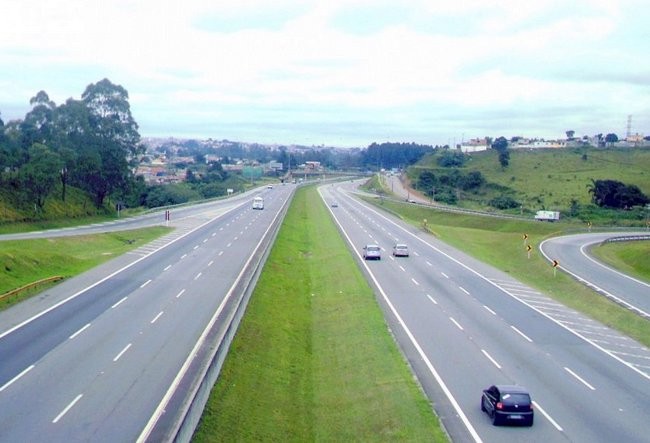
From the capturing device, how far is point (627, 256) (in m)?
65.4

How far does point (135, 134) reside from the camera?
89.3 meters

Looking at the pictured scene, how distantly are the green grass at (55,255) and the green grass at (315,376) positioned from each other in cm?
1060

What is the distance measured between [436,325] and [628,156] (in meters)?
154

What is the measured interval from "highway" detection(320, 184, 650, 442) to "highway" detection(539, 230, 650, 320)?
12.3ft

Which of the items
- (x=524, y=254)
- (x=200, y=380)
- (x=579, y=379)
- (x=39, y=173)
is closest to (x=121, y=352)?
(x=200, y=380)

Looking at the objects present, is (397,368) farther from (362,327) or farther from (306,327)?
(306,327)

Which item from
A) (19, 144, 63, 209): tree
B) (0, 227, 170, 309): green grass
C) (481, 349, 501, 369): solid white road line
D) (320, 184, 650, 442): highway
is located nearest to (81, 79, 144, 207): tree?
(19, 144, 63, 209): tree

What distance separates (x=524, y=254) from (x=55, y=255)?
34133mm

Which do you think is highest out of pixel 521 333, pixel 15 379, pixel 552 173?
pixel 15 379

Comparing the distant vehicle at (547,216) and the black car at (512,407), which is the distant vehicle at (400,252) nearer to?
the black car at (512,407)

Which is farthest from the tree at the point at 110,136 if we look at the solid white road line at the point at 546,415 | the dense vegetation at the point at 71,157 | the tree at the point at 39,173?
the solid white road line at the point at 546,415

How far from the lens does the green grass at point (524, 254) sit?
Result: 3750 cm

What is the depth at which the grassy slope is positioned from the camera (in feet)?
413

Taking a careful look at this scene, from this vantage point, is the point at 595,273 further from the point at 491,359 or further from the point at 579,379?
the point at 579,379
